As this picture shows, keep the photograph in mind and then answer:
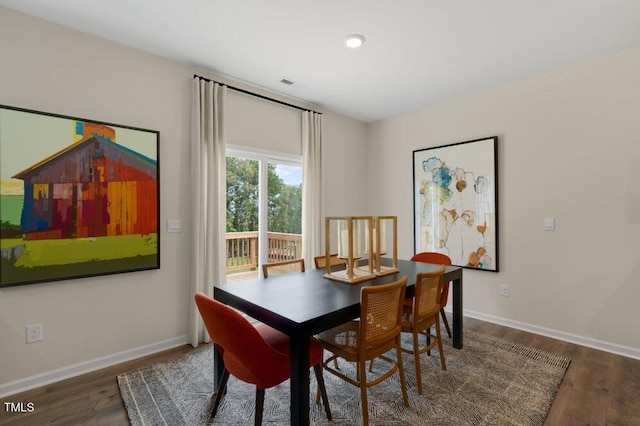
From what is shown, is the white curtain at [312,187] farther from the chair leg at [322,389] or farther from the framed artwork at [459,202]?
the chair leg at [322,389]

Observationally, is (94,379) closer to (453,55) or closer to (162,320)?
(162,320)

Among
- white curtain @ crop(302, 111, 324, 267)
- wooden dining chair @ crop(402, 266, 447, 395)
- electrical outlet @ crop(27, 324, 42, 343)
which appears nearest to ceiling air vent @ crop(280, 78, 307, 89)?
white curtain @ crop(302, 111, 324, 267)

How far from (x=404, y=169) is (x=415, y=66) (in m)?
1.66

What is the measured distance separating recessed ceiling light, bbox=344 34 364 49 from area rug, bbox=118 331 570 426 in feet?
8.82

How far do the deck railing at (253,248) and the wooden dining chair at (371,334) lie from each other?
1803mm

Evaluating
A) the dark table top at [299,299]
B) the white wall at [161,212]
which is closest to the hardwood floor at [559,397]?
the white wall at [161,212]

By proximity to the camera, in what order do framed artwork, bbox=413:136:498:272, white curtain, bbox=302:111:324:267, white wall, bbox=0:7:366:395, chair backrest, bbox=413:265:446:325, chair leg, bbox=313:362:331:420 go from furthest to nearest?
white curtain, bbox=302:111:324:267 < framed artwork, bbox=413:136:498:272 < white wall, bbox=0:7:366:395 < chair backrest, bbox=413:265:446:325 < chair leg, bbox=313:362:331:420

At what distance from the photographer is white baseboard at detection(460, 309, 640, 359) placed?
9.05 feet

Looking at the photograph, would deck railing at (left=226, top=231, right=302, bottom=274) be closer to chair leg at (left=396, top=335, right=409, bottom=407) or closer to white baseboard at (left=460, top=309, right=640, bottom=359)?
chair leg at (left=396, top=335, right=409, bottom=407)

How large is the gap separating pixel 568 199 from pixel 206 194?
141 inches

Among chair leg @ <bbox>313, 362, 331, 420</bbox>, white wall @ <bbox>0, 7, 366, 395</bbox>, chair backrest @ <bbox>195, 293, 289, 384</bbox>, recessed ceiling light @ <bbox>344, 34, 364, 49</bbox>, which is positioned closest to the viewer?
chair backrest @ <bbox>195, 293, 289, 384</bbox>

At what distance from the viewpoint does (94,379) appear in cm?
236

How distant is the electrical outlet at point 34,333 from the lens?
2254 millimetres

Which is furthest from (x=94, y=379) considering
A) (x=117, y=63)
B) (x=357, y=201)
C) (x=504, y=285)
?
(x=504, y=285)
